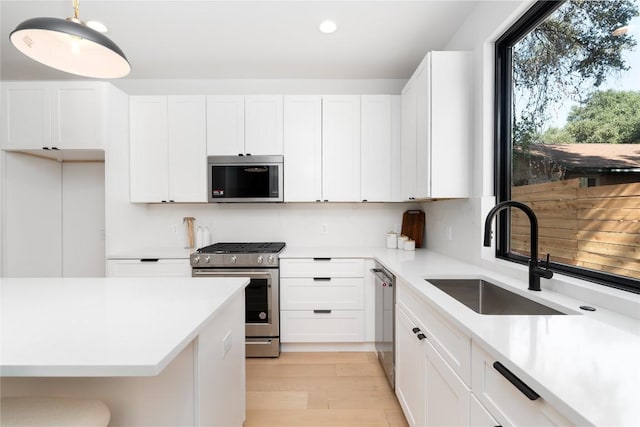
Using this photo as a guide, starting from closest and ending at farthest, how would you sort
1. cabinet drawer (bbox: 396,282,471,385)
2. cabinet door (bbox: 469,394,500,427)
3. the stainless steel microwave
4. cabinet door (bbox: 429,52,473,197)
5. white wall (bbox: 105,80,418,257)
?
cabinet door (bbox: 469,394,500,427)
cabinet drawer (bbox: 396,282,471,385)
cabinet door (bbox: 429,52,473,197)
the stainless steel microwave
white wall (bbox: 105,80,418,257)

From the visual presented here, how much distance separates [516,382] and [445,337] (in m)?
0.48

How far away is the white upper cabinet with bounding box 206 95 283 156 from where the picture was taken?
117 inches

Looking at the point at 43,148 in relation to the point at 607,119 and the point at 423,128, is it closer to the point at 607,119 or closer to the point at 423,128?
the point at 423,128

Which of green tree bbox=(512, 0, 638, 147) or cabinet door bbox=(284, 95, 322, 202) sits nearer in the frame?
green tree bbox=(512, 0, 638, 147)

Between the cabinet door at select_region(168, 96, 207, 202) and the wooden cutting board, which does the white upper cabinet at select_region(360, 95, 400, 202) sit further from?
the cabinet door at select_region(168, 96, 207, 202)

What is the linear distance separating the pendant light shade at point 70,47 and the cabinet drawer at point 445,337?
188 centimetres

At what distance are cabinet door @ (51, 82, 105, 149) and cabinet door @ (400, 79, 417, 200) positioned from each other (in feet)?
9.17

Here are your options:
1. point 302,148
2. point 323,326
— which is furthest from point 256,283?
point 302,148

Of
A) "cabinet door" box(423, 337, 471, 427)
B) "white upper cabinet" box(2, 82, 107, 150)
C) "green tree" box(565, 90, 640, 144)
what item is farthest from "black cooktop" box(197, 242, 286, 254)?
"green tree" box(565, 90, 640, 144)

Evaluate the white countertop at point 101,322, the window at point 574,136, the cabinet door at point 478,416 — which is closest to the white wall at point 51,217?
the white countertop at point 101,322

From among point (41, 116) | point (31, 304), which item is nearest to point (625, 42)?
point (31, 304)

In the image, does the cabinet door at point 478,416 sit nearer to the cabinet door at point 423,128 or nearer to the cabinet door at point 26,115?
the cabinet door at point 423,128

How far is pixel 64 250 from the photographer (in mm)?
3188

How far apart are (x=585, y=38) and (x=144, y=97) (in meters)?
Result: 3.47
